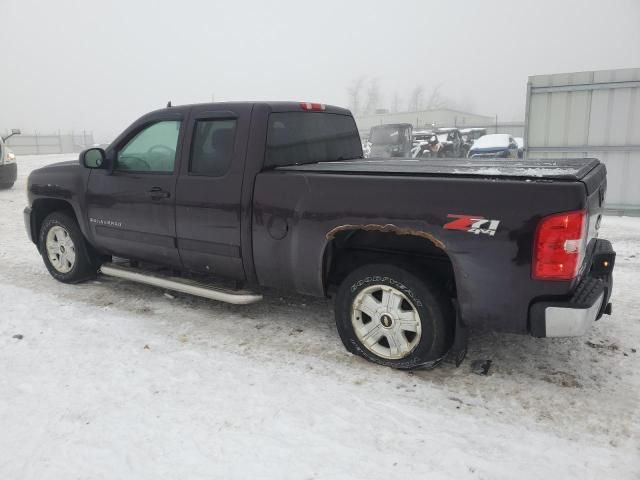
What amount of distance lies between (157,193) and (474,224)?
2.80m

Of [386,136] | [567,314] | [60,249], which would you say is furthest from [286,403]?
[386,136]

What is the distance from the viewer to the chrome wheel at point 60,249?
550cm

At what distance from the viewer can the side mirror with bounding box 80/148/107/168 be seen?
4785 mm

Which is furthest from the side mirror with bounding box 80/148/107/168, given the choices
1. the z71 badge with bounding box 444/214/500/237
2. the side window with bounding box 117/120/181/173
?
the z71 badge with bounding box 444/214/500/237

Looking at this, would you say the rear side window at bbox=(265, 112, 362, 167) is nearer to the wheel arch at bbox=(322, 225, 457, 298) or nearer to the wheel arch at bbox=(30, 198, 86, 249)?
the wheel arch at bbox=(322, 225, 457, 298)

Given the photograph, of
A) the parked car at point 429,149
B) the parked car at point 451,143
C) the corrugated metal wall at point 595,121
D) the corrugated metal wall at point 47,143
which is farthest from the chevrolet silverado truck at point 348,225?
the corrugated metal wall at point 47,143

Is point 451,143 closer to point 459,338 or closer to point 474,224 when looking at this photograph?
point 459,338

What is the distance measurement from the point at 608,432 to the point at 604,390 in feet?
1.73

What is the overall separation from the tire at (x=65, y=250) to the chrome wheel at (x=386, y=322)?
10.8ft

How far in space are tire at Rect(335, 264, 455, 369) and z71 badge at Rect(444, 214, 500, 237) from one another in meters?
0.49

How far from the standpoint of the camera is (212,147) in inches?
168

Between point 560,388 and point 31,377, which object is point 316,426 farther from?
point 31,377

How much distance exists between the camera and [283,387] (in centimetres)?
335

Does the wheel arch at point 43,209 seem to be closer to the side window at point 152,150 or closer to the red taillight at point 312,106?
the side window at point 152,150
